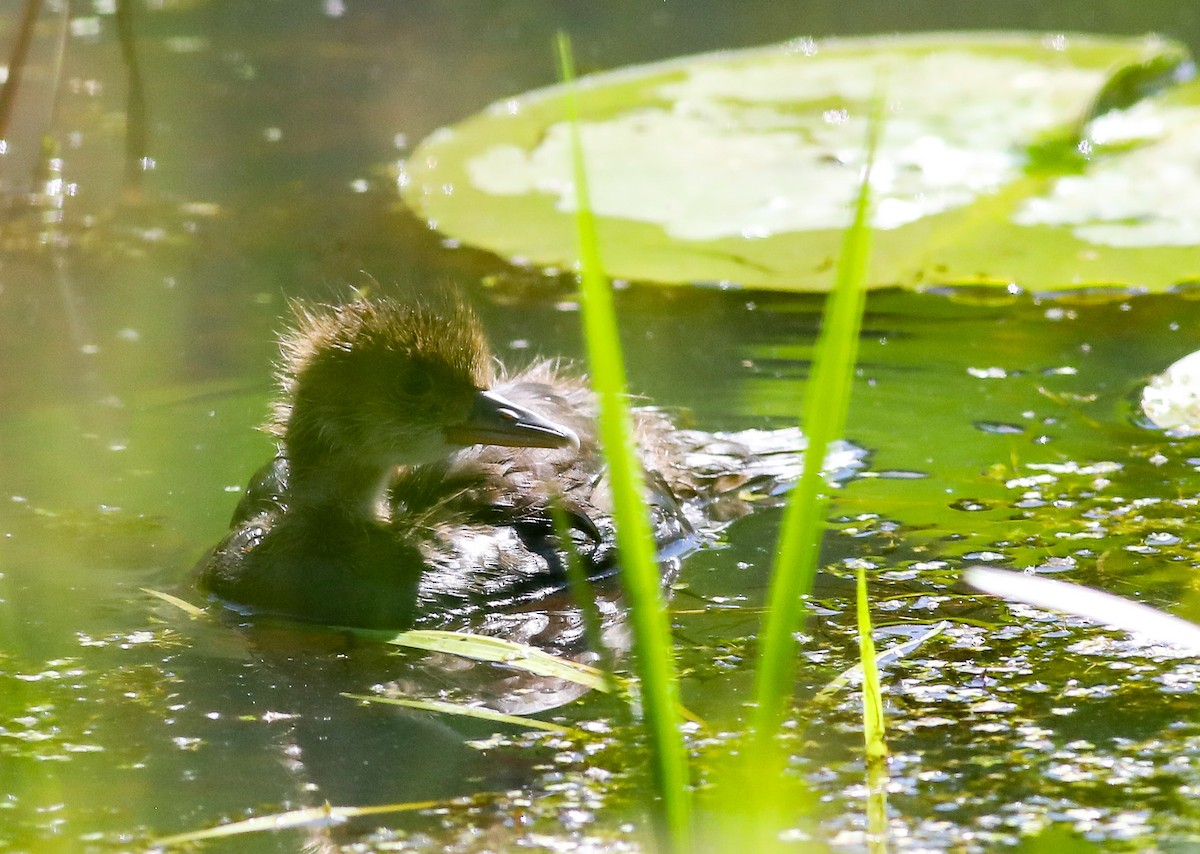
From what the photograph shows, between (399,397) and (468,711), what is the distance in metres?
1.03

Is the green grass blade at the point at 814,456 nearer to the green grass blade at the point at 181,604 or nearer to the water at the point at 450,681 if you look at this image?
the water at the point at 450,681

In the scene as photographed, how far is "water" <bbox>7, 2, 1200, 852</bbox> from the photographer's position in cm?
235

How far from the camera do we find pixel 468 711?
8.81 ft

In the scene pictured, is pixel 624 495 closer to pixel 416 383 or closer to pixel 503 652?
pixel 503 652

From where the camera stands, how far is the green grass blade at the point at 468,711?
260 cm

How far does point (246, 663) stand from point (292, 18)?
7117 mm

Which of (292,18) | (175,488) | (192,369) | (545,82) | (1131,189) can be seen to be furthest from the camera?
(292,18)

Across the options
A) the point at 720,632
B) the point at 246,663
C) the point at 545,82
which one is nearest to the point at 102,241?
the point at 545,82

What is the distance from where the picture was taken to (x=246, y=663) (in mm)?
2980

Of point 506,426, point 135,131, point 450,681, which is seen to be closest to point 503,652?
point 450,681

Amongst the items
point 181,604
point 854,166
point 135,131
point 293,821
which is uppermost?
point 135,131

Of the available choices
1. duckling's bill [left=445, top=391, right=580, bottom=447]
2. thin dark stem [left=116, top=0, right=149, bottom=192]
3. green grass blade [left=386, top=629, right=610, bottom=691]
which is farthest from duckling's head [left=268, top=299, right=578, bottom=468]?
thin dark stem [left=116, top=0, right=149, bottom=192]

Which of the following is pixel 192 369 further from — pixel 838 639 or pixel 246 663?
pixel 838 639

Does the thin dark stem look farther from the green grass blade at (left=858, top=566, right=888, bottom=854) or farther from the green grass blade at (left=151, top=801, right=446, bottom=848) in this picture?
the green grass blade at (left=858, top=566, right=888, bottom=854)
